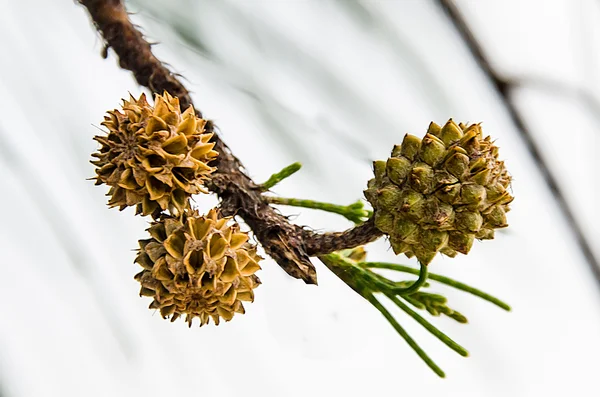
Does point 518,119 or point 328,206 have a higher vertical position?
point 518,119

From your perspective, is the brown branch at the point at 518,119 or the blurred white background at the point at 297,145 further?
the brown branch at the point at 518,119

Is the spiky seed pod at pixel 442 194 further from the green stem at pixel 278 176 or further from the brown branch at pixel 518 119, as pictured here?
the brown branch at pixel 518 119

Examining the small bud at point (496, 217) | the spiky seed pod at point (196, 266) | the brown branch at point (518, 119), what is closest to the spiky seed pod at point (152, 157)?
the spiky seed pod at point (196, 266)

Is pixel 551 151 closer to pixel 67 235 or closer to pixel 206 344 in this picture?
pixel 206 344

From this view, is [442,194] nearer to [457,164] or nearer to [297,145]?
[457,164]

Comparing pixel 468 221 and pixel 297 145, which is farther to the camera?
pixel 297 145

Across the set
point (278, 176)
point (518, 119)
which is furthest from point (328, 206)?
point (518, 119)

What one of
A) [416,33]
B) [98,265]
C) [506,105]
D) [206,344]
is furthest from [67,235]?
[506,105]
